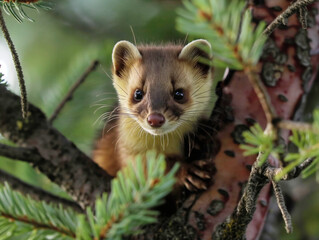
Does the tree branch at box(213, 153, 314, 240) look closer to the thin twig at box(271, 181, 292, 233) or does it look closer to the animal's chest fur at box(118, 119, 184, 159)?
the thin twig at box(271, 181, 292, 233)

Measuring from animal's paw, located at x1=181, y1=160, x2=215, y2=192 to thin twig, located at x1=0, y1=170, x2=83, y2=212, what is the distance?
0.52m

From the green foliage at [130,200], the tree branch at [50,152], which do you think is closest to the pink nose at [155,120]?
the tree branch at [50,152]

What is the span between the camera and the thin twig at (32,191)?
7.11ft

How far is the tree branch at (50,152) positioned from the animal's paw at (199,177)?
1.29 ft

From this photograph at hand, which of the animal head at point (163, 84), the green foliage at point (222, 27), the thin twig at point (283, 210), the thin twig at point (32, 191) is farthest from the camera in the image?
the animal head at point (163, 84)

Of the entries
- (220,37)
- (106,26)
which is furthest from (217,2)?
(106,26)

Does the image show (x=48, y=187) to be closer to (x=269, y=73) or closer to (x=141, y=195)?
(x=269, y=73)

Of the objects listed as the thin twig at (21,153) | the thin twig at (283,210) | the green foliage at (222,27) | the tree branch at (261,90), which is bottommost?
the thin twig at (283,210)

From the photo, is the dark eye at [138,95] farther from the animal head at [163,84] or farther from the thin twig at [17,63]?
the thin twig at [17,63]

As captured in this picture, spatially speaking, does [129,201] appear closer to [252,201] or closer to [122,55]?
[252,201]

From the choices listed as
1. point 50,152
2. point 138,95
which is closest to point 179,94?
point 138,95

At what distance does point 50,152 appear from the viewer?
227 centimetres

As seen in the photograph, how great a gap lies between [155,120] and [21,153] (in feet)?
2.04

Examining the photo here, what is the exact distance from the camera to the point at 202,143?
2459mm
